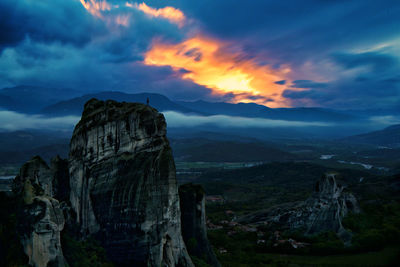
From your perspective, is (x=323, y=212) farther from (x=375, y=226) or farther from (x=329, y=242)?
(x=375, y=226)

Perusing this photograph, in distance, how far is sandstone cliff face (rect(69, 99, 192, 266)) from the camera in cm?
2539

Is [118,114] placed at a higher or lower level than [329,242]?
higher

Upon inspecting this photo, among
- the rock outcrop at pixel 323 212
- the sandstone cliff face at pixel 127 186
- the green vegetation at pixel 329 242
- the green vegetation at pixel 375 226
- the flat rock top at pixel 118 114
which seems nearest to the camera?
the sandstone cliff face at pixel 127 186

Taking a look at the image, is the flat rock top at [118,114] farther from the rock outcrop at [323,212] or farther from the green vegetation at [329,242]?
the rock outcrop at [323,212]

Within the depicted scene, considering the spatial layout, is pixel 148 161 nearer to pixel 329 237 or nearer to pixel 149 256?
pixel 149 256

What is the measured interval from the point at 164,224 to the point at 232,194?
108777 mm

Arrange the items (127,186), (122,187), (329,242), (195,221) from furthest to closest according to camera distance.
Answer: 1. (329,242)
2. (195,221)
3. (122,187)
4. (127,186)

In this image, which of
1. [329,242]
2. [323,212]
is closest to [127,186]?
[329,242]

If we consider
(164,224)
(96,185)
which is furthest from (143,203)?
(96,185)

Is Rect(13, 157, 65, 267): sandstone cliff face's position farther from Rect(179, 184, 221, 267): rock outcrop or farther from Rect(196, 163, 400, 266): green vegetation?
Rect(196, 163, 400, 266): green vegetation

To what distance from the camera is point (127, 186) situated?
2580cm

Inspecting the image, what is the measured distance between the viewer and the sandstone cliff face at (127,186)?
2539 centimetres

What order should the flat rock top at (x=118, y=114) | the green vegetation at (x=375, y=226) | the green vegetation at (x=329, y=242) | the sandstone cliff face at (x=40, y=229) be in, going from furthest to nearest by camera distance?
the green vegetation at (x=375, y=226), the green vegetation at (x=329, y=242), the flat rock top at (x=118, y=114), the sandstone cliff face at (x=40, y=229)

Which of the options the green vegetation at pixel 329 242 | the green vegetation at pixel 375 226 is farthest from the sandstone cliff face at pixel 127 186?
the green vegetation at pixel 375 226
